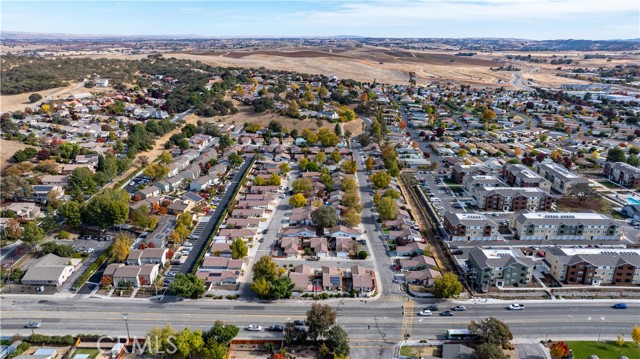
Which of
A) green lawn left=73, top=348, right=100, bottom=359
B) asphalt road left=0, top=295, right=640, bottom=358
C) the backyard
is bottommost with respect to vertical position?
the backyard

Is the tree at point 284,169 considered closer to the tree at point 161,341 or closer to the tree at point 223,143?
the tree at point 223,143

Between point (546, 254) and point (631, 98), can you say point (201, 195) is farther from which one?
point (631, 98)

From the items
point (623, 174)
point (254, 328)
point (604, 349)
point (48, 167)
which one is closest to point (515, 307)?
point (604, 349)

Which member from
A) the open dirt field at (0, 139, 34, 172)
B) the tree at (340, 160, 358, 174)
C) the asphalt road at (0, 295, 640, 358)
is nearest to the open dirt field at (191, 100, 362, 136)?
the tree at (340, 160, 358, 174)

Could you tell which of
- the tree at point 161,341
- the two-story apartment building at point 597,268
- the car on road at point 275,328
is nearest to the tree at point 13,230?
the tree at point 161,341

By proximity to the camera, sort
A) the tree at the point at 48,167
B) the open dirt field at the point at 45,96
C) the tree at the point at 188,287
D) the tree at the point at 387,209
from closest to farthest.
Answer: the tree at the point at 188,287
the tree at the point at 387,209
the tree at the point at 48,167
the open dirt field at the point at 45,96

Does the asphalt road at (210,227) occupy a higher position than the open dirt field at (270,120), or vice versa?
the open dirt field at (270,120)

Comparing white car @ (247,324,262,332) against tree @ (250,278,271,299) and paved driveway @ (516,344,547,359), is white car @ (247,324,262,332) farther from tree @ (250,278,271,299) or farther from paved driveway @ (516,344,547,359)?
paved driveway @ (516,344,547,359)
